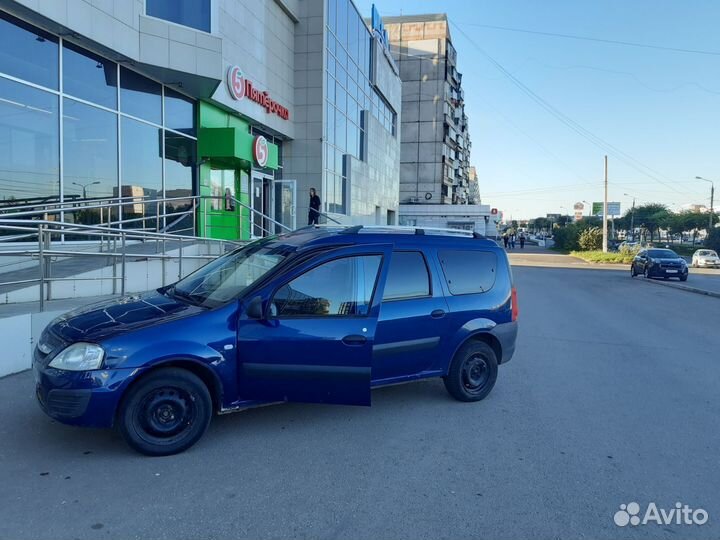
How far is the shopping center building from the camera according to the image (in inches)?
392

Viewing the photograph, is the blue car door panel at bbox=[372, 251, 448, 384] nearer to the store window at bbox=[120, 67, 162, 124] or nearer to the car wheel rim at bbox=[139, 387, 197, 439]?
the car wheel rim at bbox=[139, 387, 197, 439]

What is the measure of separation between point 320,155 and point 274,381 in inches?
711

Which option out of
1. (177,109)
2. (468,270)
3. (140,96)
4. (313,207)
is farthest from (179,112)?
(468,270)

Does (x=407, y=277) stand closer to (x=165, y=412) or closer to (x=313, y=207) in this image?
(x=165, y=412)

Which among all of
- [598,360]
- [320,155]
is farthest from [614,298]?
[320,155]

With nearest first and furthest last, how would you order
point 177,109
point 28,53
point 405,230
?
point 405,230 → point 28,53 → point 177,109

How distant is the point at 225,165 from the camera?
56.2ft

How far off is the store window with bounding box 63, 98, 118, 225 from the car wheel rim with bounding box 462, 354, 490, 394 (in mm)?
A: 9192

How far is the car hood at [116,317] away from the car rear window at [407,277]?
1.77 meters

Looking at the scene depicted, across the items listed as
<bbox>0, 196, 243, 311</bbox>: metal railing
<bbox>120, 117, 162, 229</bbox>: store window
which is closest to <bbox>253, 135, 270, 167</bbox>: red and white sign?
<bbox>120, 117, 162, 229</bbox>: store window

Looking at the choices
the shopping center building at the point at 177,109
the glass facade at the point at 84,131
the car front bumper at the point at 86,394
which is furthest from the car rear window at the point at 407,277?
the glass facade at the point at 84,131

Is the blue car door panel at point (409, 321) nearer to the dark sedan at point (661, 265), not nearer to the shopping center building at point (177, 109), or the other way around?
the shopping center building at point (177, 109)

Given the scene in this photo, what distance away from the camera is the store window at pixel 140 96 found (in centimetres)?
1257

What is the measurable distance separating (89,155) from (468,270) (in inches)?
370
